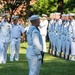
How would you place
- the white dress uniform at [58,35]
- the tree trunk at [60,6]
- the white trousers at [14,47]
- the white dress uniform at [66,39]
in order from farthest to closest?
the tree trunk at [60,6] < the white dress uniform at [58,35] < the white dress uniform at [66,39] < the white trousers at [14,47]

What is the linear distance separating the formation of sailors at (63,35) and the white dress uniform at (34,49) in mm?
9888

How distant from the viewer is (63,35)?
24938 millimetres

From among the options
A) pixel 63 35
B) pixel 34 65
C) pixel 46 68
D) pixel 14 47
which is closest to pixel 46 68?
pixel 46 68

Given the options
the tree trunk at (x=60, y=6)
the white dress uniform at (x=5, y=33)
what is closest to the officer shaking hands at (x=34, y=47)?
the white dress uniform at (x=5, y=33)

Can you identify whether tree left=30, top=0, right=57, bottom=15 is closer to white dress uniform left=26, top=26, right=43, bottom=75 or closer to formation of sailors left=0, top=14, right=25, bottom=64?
formation of sailors left=0, top=14, right=25, bottom=64

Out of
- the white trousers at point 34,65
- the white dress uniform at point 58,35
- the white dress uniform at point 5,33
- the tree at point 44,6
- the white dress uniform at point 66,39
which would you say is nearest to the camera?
the white trousers at point 34,65

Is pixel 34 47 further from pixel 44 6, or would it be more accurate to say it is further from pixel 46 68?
pixel 44 6

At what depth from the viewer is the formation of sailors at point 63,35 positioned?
928 inches

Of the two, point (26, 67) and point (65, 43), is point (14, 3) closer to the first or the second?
point (65, 43)

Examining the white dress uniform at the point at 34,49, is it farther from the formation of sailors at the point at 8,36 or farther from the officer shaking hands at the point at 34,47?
the formation of sailors at the point at 8,36

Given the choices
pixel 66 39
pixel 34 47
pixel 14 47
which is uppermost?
pixel 34 47

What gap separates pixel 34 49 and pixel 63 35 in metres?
11.7

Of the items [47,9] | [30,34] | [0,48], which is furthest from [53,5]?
[30,34]

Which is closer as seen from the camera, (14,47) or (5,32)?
(5,32)
